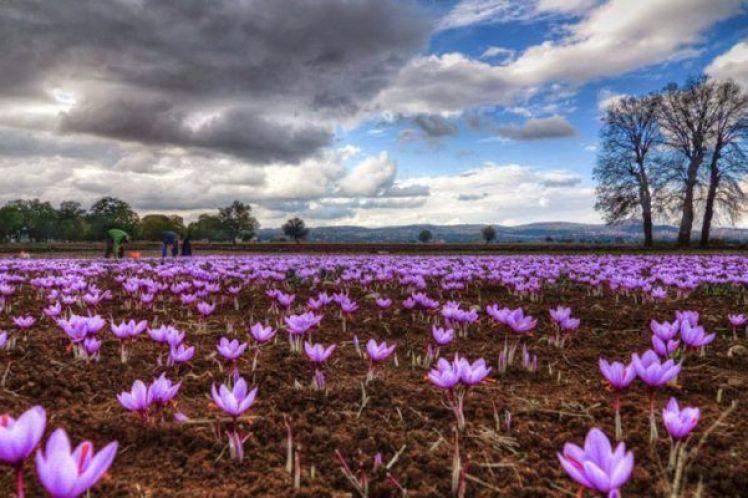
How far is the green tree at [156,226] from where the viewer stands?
436 ft

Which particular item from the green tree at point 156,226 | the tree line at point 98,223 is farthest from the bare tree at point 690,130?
the green tree at point 156,226

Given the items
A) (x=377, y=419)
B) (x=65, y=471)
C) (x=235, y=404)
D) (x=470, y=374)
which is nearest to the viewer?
(x=65, y=471)

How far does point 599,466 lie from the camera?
1545mm

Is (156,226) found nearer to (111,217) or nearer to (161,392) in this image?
(111,217)

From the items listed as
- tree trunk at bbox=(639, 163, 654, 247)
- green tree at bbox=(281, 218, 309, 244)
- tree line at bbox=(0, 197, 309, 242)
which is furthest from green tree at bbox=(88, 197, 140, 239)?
tree trunk at bbox=(639, 163, 654, 247)

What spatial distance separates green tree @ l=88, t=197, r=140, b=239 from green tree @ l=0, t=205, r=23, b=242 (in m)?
15.2

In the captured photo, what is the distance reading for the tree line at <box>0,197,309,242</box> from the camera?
393 feet

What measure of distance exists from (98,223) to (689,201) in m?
122

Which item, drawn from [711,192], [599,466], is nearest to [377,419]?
[599,466]

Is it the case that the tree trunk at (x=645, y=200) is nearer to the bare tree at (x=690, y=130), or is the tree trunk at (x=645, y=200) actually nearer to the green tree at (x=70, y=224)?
the bare tree at (x=690, y=130)

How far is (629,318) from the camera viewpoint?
19.4 feet

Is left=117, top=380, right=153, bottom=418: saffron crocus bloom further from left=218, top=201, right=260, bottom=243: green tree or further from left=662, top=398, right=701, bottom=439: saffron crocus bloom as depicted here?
left=218, top=201, right=260, bottom=243: green tree

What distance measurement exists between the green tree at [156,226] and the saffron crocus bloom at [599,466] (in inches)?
5482

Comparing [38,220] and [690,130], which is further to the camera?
[38,220]
